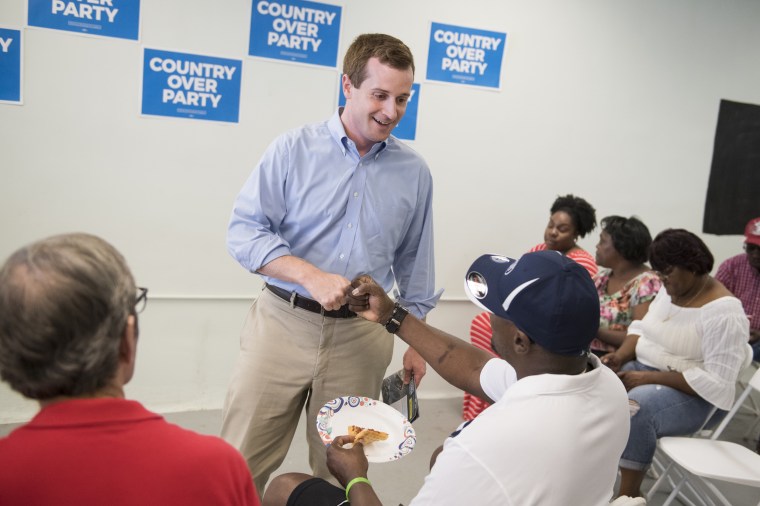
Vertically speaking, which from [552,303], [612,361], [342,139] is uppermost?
[342,139]

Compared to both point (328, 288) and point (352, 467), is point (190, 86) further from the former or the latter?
point (352, 467)

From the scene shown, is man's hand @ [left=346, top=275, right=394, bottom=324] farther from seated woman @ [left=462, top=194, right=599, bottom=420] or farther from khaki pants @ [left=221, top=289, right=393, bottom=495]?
seated woman @ [left=462, top=194, right=599, bottom=420]

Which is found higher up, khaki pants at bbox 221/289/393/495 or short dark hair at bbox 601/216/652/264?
short dark hair at bbox 601/216/652/264

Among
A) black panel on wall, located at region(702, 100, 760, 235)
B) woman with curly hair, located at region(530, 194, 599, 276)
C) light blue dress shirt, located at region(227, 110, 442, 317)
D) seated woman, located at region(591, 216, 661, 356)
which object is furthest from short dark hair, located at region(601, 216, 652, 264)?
light blue dress shirt, located at region(227, 110, 442, 317)

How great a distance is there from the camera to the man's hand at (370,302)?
2.08 meters

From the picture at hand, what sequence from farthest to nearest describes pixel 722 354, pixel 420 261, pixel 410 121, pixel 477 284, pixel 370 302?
1. pixel 410 121
2. pixel 722 354
3. pixel 420 261
4. pixel 370 302
5. pixel 477 284

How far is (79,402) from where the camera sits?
96 cm

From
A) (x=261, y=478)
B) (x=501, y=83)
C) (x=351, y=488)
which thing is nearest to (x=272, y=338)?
(x=261, y=478)

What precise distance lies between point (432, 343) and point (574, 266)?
0.79 metres

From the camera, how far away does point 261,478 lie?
91.1 inches

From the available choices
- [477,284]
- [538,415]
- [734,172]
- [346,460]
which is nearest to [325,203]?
[477,284]

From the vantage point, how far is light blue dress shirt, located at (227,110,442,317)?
2.15 metres

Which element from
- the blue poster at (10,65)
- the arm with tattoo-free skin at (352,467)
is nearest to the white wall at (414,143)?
the blue poster at (10,65)

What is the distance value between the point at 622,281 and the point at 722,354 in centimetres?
90
